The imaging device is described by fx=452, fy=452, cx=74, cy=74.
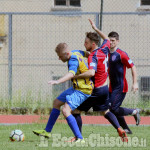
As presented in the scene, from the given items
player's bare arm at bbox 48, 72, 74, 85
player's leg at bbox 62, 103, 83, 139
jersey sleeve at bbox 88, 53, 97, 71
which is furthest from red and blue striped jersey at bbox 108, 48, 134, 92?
player's bare arm at bbox 48, 72, 74, 85

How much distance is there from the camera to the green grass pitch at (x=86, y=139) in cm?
626

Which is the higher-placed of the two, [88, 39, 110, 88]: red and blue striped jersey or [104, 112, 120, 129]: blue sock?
[88, 39, 110, 88]: red and blue striped jersey

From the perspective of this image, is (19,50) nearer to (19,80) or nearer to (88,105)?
(19,80)

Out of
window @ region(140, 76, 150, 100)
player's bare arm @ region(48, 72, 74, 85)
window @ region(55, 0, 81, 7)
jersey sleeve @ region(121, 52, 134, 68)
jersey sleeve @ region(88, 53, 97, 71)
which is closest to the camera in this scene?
player's bare arm @ region(48, 72, 74, 85)

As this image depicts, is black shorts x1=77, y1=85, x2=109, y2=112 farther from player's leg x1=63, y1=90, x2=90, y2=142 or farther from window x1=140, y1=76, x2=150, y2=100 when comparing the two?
window x1=140, y1=76, x2=150, y2=100

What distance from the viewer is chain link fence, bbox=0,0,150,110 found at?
11.8m

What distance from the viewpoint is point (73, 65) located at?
21.5 feet

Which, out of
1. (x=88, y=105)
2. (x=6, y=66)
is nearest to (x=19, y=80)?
(x=6, y=66)

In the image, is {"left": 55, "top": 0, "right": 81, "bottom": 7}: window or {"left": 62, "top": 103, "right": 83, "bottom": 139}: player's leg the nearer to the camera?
{"left": 62, "top": 103, "right": 83, "bottom": 139}: player's leg

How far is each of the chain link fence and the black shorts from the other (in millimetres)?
4504

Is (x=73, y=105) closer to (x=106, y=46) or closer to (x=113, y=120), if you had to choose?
(x=113, y=120)

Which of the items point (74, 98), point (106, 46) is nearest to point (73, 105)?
point (74, 98)

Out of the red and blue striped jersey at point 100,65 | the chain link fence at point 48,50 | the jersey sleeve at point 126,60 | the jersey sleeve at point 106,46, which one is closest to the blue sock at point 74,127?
the red and blue striped jersey at point 100,65

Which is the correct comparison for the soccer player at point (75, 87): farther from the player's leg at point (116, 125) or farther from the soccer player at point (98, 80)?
the player's leg at point (116, 125)
